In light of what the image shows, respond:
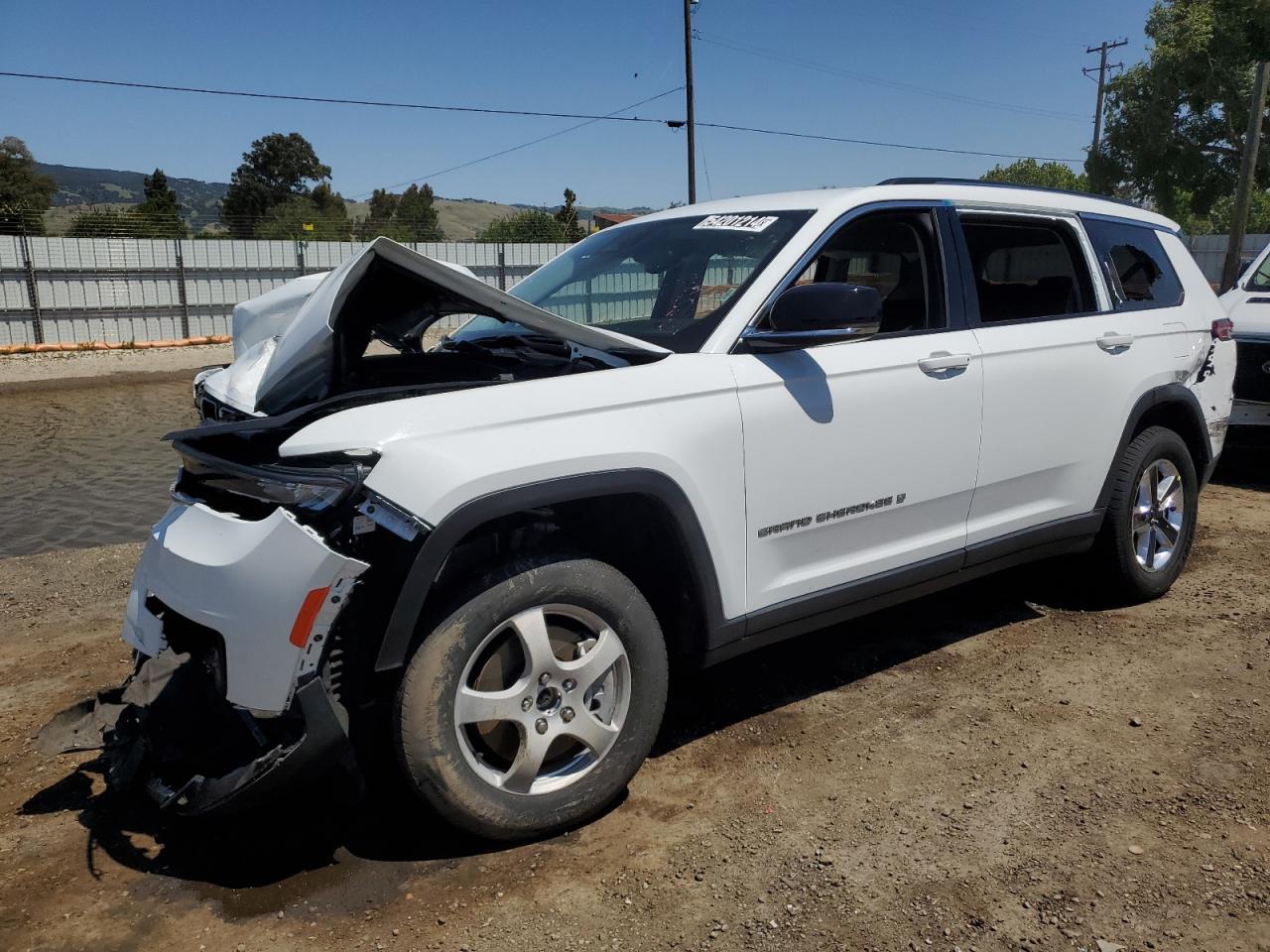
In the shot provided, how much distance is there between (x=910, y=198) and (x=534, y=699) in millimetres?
2429

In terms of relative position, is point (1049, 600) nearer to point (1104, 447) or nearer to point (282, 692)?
point (1104, 447)

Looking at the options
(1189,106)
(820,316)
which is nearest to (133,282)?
(820,316)

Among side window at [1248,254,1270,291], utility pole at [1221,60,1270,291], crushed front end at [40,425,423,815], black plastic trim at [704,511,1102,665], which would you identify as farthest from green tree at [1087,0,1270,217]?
crushed front end at [40,425,423,815]

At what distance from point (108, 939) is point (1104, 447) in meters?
4.12

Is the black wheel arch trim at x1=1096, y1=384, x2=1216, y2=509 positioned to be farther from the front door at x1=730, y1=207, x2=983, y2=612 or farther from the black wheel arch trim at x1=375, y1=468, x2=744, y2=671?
the black wheel arch trim at x1=375, y1=468, x2=744, y2=671

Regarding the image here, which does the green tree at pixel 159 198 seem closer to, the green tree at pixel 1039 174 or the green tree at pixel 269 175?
the green tree at pixel 269 175

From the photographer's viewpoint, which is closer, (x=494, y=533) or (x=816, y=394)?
(x=494, y=533)

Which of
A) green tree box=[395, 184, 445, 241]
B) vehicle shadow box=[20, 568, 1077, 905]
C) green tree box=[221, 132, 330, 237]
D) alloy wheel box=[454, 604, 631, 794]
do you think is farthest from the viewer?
green tree box=[221, 132, 330, 237]

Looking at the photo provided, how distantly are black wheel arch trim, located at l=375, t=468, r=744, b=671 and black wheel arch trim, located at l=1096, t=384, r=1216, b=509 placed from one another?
229 cm

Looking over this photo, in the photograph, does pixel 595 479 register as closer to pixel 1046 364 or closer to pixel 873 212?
pixel 873 212

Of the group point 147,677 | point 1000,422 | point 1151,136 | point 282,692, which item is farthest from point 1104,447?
point 1151,136

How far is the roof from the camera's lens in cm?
377

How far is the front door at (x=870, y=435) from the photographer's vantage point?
331cm

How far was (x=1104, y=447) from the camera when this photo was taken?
4488mm
